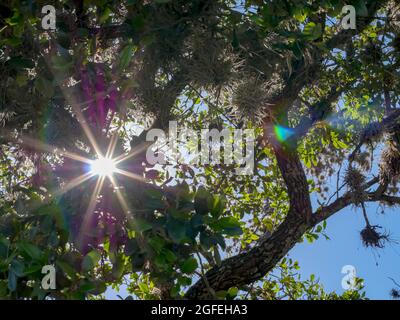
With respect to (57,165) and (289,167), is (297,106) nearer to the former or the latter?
(289,167)

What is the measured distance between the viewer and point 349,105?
6.30 metres

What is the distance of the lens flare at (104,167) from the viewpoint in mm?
2902

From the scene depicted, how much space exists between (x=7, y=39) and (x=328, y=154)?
4.20 metres

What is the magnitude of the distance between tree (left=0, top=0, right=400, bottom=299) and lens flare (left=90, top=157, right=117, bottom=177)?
3 centimetres

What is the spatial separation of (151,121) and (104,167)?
1020 mm

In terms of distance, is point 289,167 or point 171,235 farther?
point 289,167

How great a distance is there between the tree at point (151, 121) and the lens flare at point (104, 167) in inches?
1.1

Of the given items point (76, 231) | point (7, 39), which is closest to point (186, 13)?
point (7, 39)

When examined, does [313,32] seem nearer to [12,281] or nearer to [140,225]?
[140,225]

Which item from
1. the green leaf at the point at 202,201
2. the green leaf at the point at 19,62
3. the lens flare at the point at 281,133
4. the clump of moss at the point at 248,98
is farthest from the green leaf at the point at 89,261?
the lens flare at the point at 281,133

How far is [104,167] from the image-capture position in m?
2.91

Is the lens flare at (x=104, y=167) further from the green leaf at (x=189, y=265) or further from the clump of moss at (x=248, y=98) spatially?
the clump of moss at (x=248, y=98)

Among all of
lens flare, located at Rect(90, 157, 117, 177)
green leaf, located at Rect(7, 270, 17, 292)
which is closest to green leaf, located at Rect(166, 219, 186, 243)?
lens flare, located at Rect(90, 157, 117, 177)

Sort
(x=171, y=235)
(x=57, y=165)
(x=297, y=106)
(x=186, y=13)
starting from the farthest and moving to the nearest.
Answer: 1. (x=297, y=106)
2. (x=186, y=13)
3. (x=57, y=165)
4. (x=171, y=235)
